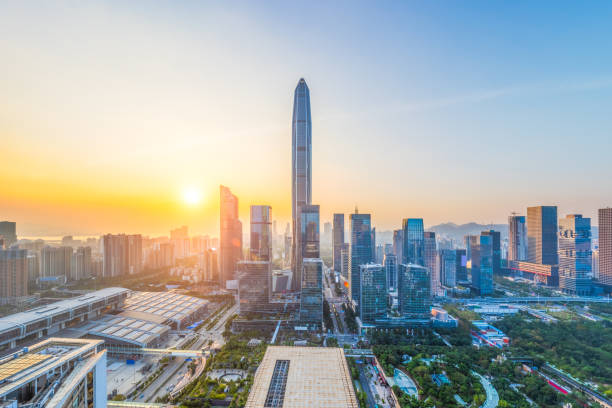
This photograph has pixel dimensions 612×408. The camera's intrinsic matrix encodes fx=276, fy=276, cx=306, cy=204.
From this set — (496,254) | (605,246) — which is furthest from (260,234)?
(605,246)

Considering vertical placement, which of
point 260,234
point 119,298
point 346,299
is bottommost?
point 346,299

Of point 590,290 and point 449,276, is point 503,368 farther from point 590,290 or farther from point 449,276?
point 590,290

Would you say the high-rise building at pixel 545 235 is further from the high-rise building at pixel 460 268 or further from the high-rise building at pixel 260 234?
the high-rise building at pixel 260 234

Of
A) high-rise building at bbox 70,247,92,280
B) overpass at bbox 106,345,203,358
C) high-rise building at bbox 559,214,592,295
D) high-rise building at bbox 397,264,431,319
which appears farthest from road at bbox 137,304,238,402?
high-rise building at bbox 559,214,592,295

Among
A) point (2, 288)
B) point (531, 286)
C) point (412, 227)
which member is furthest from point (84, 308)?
point (531, 286)

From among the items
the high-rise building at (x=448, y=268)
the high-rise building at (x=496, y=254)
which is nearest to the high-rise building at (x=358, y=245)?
the high-rise building at (x=448, y=268)

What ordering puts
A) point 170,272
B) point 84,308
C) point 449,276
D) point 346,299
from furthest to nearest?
1. point 170,272
2. point 449,276
3. point 346,299
4. point 84,308
